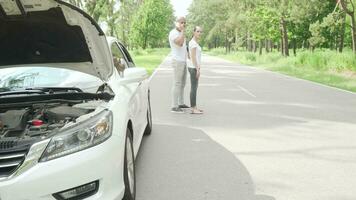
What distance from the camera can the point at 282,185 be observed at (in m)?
4.80

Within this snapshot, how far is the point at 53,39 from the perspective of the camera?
16.7 ft

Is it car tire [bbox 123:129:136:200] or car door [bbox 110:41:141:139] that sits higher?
car door [bbox 110:41:141:139]

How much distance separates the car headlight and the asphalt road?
A: 1.16 metres

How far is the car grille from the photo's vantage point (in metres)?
3.07

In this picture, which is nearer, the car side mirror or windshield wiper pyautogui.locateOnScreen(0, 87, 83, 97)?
windshield wiper pyautogui.locateOnScreen(0, 87, 83, 97)

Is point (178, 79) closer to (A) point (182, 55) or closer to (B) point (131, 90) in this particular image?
(A) point (182, 55)

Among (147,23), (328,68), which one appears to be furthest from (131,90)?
(147,23)

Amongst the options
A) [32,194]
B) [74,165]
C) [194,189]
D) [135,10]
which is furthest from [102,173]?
[135,10]

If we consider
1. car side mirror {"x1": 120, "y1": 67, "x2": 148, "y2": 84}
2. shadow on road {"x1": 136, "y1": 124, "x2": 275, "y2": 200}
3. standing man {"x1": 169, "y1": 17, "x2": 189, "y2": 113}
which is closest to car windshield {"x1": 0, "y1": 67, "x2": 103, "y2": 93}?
car side mirror {"x1": 120, "y1": 67, "x2": 148, "y2": 84}

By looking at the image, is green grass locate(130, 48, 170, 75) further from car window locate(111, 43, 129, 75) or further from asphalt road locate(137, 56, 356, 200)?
car window locate(111, 43, 129, 75)

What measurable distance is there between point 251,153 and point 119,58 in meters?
2.28

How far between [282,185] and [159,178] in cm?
137

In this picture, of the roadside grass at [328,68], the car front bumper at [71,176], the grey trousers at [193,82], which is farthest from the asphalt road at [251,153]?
the roadside grass at [328,68]

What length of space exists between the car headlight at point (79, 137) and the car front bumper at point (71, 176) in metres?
0.04
